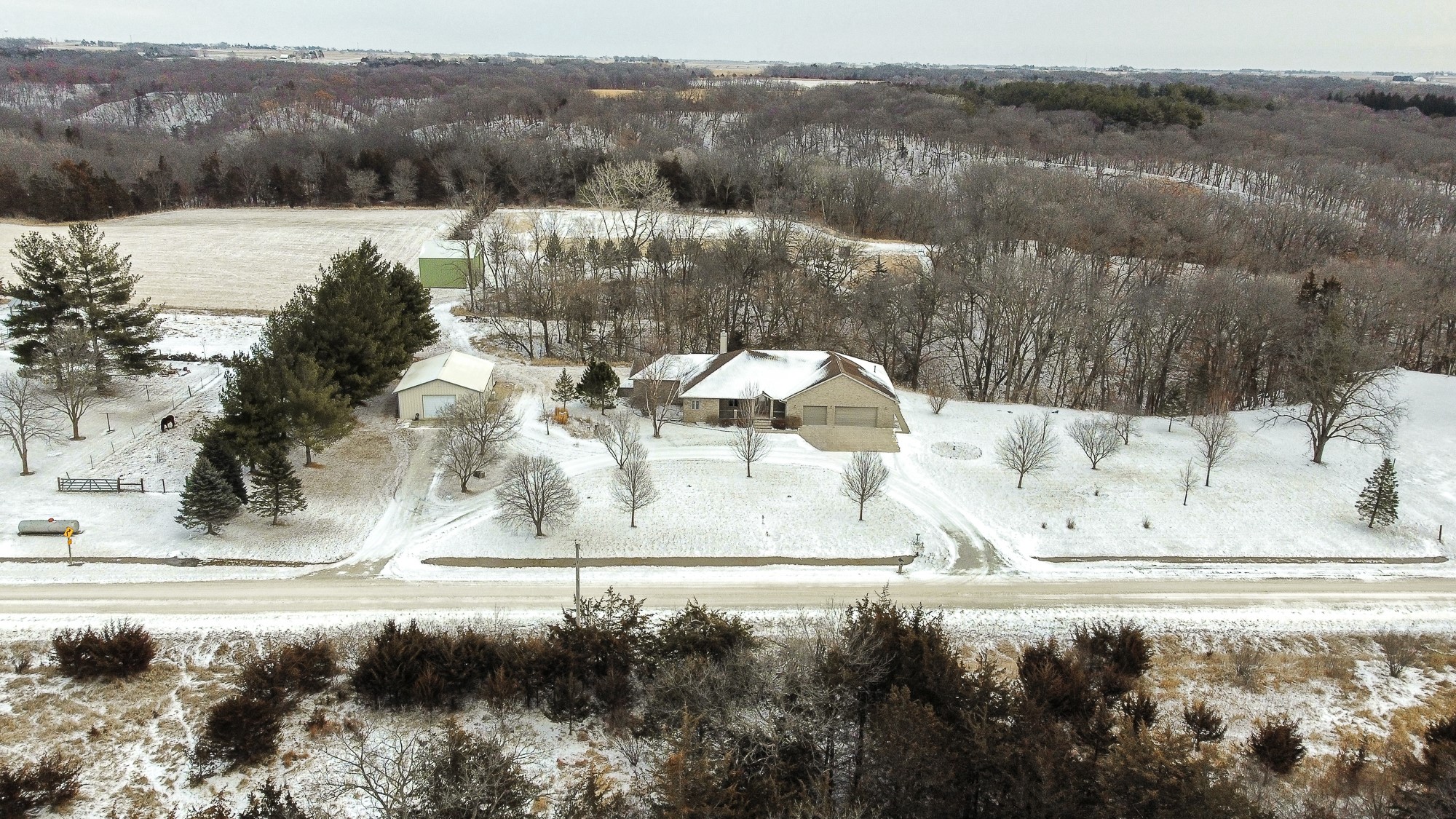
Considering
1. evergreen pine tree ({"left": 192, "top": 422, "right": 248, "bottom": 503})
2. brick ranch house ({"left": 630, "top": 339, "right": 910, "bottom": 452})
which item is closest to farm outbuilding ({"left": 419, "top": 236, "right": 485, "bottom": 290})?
brick ranch house ({"left": 630, "top": 339, "right": 910, "bottom": 452})

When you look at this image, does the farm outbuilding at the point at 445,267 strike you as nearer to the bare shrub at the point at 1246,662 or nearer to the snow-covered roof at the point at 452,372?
the snow-covered roof at the point at 452,372

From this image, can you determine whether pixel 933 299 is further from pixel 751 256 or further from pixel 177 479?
pixel 177 479

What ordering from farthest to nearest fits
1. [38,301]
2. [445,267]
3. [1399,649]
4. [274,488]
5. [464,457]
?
[445,267]
[38,301]
[464,457]
[274,488]
[1399,649]

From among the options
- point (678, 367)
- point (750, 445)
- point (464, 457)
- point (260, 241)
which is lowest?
point (464, 457)

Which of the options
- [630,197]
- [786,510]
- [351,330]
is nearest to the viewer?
[786,510]

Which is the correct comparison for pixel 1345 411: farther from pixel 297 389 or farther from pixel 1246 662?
pixel 297 389

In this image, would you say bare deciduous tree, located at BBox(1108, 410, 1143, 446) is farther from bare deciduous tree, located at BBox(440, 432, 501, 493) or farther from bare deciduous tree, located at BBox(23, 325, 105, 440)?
bare deciduous tree, located at BBox(23, 325, 105, 440)

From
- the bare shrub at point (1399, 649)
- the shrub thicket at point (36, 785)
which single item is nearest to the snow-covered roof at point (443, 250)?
the shrub thicket at point (36, 785)

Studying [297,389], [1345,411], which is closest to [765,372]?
[297,389]
